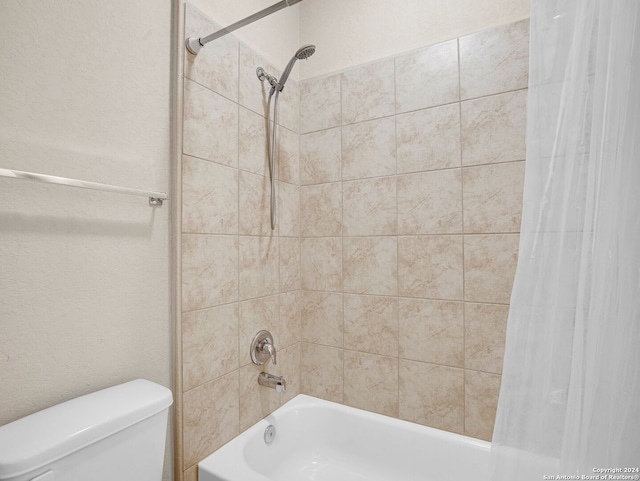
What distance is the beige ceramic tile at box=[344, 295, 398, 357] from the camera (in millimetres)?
1563

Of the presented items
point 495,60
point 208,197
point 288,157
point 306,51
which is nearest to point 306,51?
point 306,51

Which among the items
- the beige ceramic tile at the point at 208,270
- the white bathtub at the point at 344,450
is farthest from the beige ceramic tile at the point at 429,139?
the white bathtub at the point at 344,450

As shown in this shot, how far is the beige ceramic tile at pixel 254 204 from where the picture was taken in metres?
1.44

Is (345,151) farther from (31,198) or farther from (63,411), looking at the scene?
(63,411)

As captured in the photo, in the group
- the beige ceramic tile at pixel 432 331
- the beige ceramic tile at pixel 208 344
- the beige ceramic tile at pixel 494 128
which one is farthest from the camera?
the beige ceramic tile at pixel 432 331

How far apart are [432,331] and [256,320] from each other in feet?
2.50

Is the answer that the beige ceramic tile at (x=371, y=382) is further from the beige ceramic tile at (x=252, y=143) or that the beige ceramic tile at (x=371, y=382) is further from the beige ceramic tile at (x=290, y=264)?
the beige ceramic tile at (x=252, y=143)

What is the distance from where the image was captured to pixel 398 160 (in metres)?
1.55

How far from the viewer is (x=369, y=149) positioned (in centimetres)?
162

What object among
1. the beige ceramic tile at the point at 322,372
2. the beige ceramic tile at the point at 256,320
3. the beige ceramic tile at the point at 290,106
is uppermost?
the beige ceramic tile at the point at 290,106

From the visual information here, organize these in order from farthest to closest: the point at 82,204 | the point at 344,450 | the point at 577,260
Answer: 1. the point at 344,450
2. the point at 82,204
3. the point at 577,260

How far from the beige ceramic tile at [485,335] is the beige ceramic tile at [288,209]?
87 cm

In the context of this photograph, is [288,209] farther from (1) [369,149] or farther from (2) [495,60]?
(2) [495,60]

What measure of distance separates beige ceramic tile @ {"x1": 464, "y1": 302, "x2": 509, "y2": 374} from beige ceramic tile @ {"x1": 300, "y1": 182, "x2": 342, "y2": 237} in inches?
27.4
